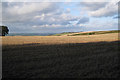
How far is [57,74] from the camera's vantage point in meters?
7.14

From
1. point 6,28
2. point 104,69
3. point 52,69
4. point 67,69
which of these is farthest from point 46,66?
point 6,28

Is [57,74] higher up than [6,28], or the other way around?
[6,28]

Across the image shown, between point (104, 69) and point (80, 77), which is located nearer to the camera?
point (80, 77)

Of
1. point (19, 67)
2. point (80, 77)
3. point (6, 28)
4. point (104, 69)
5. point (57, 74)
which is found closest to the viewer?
point (80, 77)

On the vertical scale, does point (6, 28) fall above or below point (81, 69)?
above

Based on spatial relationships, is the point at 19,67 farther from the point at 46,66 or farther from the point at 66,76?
the point at 66,76

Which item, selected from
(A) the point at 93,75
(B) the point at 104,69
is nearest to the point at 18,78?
(A) the point at 93,75

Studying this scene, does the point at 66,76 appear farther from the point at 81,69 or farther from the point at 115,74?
the point at 115,74

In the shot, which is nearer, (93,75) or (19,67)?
(93,75)

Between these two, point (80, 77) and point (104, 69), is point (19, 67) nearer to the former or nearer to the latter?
point (80, 77)

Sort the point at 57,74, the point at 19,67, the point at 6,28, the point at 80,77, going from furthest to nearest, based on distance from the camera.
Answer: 1. the point at 6,28
2. the point at 19,67
3. the point at 57,74
4. the point at 80,77

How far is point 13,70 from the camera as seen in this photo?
26.1 feet

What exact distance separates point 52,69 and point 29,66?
193 cm

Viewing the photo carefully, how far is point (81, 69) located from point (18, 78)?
161 inches
